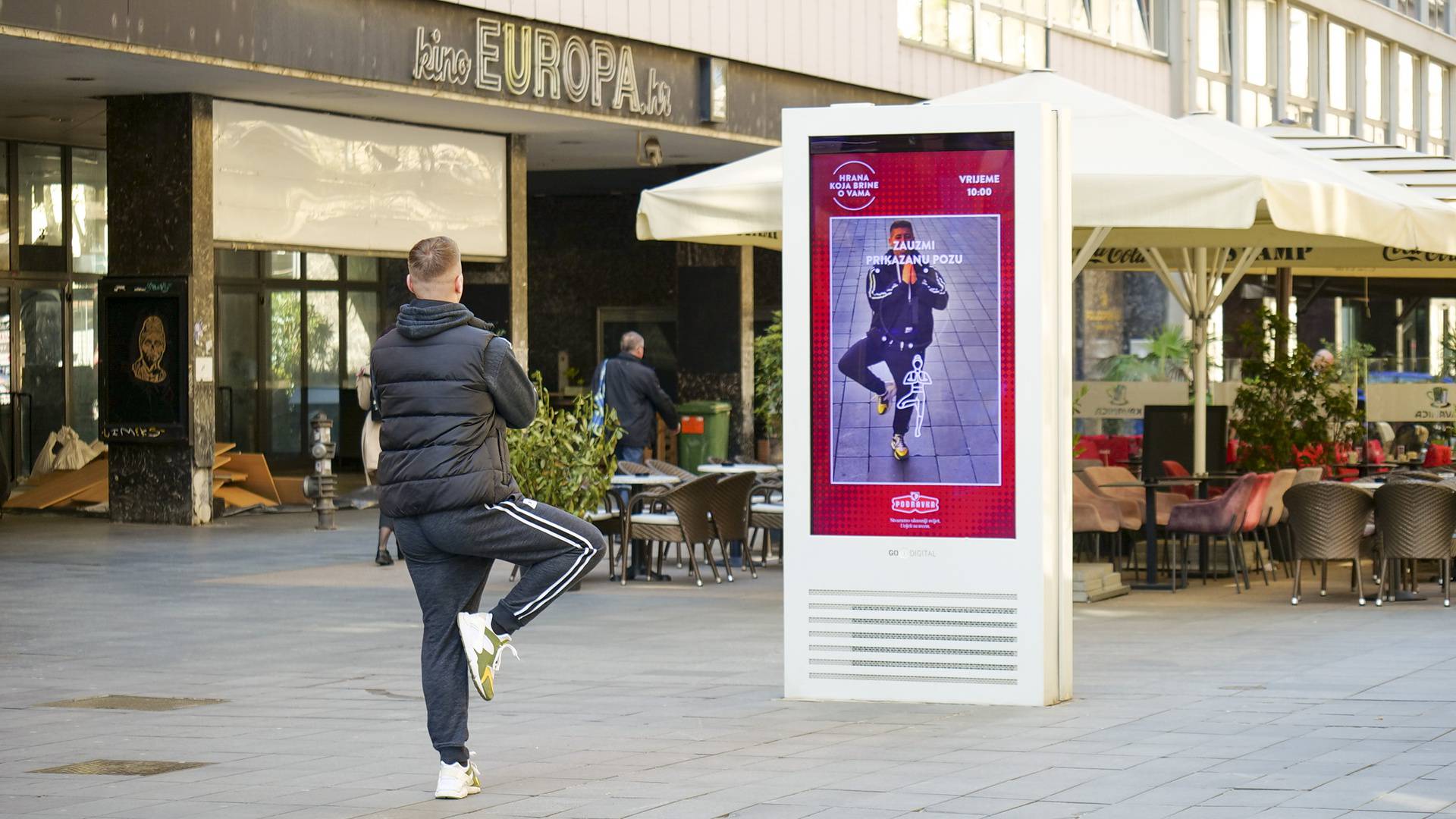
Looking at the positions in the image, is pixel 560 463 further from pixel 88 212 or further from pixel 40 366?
pixel 88 212

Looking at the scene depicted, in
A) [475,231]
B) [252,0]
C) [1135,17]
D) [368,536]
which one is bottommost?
[368,536]

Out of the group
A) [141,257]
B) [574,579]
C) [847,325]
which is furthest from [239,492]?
[574,579]

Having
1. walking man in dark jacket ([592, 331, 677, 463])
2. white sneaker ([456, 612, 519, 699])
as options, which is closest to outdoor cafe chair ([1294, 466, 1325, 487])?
walking man in dark jacket ([592, 331, 677, 463])

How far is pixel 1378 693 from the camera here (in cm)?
820

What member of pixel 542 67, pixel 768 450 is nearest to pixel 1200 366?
pixel 542 67

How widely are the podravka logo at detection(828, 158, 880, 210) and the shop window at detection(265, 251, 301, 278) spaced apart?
17945 millimetres

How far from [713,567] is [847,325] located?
5.82m

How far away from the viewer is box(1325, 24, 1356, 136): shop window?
3856cm

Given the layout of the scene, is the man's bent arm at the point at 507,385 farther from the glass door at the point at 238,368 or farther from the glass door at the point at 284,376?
the glass door at the point at 284,376

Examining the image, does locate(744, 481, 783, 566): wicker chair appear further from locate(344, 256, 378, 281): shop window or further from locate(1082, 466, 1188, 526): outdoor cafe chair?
locate(344, 256, 378, 281): shop window

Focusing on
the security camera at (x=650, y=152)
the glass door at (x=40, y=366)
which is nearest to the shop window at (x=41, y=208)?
the glass door at (x=40, y=366)

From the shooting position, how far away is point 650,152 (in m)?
22.5

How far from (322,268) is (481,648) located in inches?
801

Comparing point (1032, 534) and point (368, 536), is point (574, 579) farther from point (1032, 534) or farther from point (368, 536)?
point (368, 536)
